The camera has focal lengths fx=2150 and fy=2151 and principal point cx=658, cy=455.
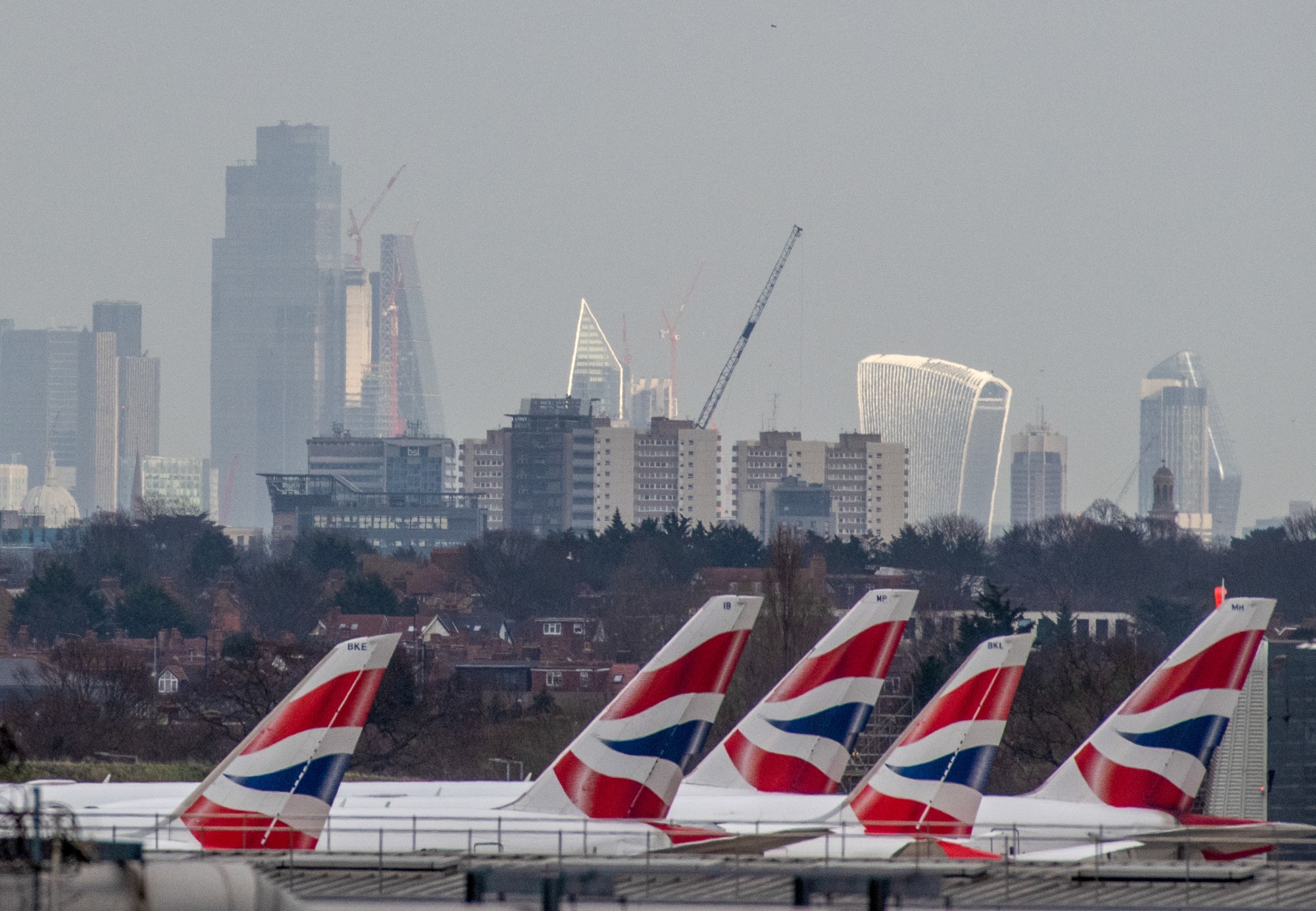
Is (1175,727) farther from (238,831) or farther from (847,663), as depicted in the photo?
(238,831)

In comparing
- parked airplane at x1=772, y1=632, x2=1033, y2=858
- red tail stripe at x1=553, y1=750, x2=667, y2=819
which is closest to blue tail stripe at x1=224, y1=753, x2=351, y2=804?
red tail stripe at x1=553, y1=750, x2=667, y2=819

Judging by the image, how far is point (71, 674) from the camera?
286 feet

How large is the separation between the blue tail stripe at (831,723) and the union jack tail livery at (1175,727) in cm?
300

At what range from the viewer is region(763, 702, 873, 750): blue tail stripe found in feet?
100

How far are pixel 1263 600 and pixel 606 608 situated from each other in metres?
116

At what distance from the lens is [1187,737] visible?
1150 inches

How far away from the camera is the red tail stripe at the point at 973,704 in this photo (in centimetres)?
2745

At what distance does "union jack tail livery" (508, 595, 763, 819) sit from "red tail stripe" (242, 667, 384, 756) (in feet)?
11.5

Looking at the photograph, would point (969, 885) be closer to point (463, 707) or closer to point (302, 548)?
point (463, 707)

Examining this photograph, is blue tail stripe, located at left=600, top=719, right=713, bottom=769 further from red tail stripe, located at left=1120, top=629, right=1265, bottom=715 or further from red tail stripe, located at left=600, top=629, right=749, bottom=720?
red tail stripe, located at left=1120, top=629, right=1265, bottom=715

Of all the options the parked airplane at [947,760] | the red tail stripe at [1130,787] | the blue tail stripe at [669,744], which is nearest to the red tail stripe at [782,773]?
the parked airplane at [947,760]

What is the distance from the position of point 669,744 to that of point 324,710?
A: 494 centimetres

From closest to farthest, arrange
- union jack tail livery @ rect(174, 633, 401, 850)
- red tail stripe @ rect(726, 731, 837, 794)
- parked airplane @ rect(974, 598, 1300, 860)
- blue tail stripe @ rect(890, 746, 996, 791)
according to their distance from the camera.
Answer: union jack tail livery @ rect(174, 633, 401, 850), blue tail stripe @ rect(890, 746, 996, 791), parked airplane @ rect(974, 598, 1300, 860), red tail stripe @ rect(726, 731, 837, 794)

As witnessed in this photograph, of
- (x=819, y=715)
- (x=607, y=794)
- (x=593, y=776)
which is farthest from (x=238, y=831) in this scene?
(x=819, y=715)
